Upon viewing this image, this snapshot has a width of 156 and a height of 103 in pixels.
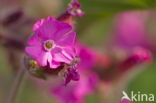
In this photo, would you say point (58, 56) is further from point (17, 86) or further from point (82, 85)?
point (82, 85)

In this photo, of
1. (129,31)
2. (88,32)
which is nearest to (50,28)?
(88,32)

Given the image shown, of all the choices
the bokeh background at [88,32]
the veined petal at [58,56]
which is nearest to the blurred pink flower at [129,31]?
the bokeh background at [88,32]

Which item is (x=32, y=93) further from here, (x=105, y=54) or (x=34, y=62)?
(x=34, y=62)

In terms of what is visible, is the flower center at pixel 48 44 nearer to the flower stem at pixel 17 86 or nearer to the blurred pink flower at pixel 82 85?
→ the flower stem at pixel 17 86

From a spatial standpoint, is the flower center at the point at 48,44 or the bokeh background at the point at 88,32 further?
the bokeh background at the point at 88,32

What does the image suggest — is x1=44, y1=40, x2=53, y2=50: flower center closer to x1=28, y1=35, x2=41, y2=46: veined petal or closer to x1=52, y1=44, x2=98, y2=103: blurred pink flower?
x1=28, y1=35, x2=41, y2=46: veined petal

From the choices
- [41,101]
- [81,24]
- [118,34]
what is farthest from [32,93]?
[81,24]

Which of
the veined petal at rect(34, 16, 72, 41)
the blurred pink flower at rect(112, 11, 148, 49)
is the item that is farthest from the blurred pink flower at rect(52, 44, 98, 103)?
the veined petal at rect(34, 16, 72, 41)
